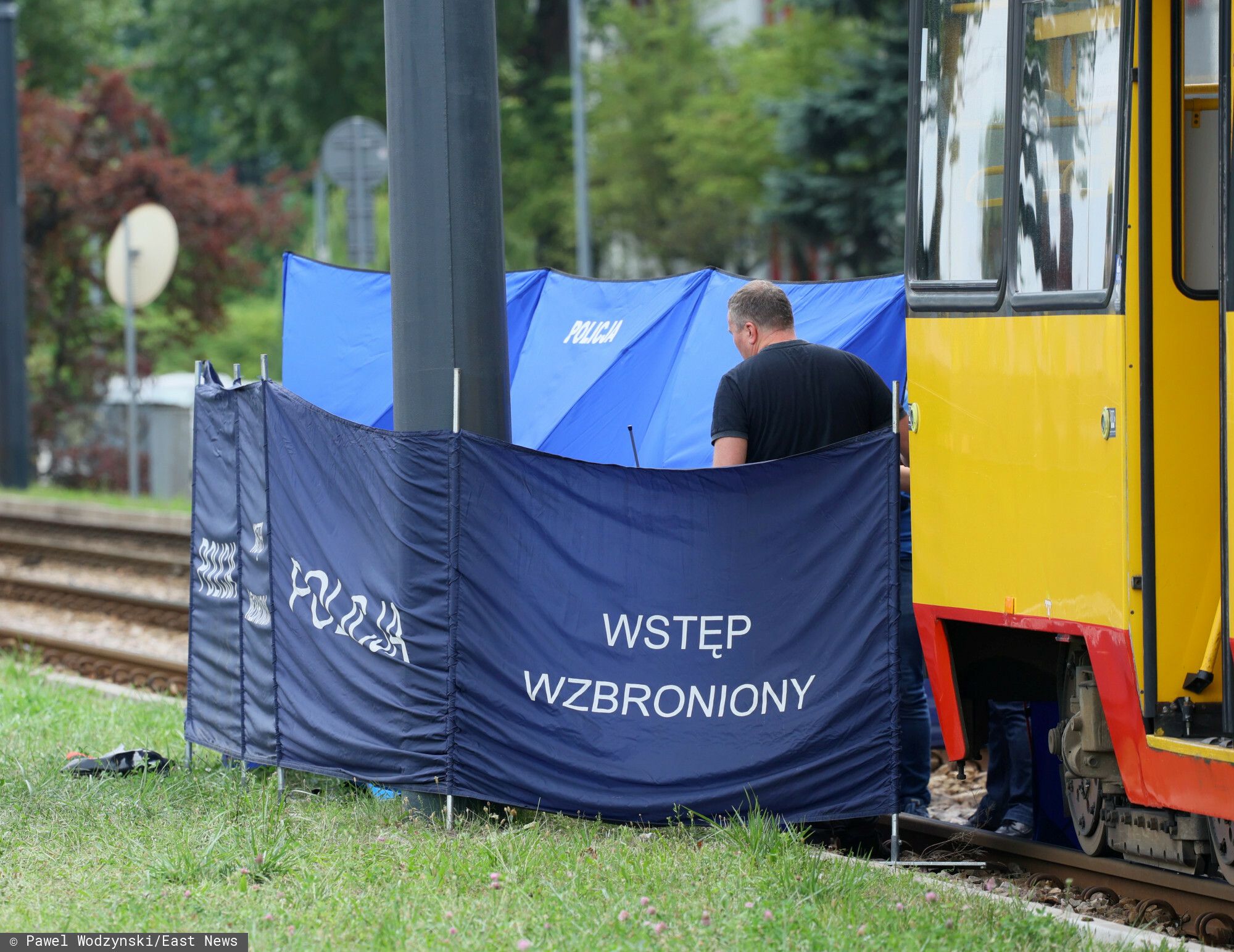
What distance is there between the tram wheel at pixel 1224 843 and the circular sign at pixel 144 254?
14.7 m

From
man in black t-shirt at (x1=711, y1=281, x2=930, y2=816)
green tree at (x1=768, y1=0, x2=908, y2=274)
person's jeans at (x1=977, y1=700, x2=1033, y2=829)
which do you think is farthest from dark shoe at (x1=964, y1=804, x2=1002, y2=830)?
green tree at (x1=768, y1=0, x2=908, y2=274)

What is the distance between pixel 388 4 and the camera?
22.2 feet

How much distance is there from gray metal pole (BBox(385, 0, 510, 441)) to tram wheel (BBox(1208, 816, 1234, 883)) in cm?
302

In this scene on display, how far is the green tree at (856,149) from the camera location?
994 inches

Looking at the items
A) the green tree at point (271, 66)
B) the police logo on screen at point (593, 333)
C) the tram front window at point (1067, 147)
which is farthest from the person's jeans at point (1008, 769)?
the green tree at point (271, 66)

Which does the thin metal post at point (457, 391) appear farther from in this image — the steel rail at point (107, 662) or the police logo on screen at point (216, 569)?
the steel rail at point (107, 662)

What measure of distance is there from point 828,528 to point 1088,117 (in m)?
1.71

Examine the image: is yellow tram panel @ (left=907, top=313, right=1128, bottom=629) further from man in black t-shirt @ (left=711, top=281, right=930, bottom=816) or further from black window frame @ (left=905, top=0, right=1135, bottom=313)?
man in black t-shirt @ (left=711, top=281, right=930, bottom=816)

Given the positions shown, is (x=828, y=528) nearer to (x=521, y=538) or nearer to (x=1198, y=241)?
(x=521, y=538)

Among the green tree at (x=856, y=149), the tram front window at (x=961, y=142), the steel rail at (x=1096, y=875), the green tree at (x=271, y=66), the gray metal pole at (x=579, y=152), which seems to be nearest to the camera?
the steel rail at (x=1096, y=875)

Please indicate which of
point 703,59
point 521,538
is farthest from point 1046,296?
point 703,59

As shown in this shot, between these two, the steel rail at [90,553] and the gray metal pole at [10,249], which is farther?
the gray metal pole at [10,249]

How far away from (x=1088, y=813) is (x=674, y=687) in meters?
1.54

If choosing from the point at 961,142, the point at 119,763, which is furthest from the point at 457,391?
the point at 119,763
